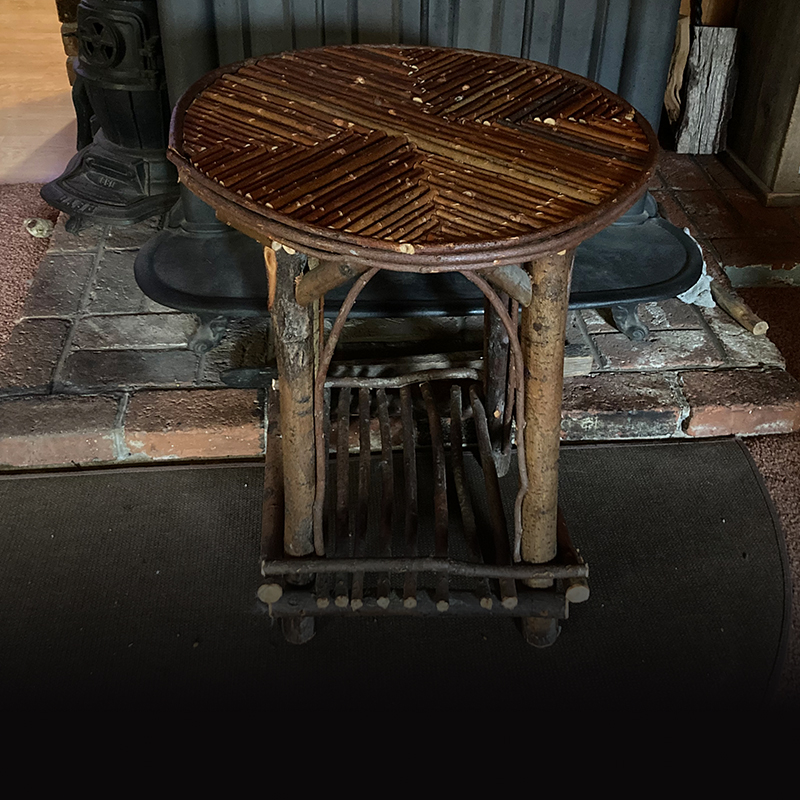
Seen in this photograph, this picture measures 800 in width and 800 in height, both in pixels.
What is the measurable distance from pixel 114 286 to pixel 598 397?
4.89ft

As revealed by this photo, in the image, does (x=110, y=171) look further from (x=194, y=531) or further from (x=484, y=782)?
(x=484, y=782)

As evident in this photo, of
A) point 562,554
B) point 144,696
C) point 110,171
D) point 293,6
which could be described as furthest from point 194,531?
point 110,171

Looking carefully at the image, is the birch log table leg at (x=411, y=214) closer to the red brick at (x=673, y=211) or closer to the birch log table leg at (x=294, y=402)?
the birch log table leg at (x=294, y=402)

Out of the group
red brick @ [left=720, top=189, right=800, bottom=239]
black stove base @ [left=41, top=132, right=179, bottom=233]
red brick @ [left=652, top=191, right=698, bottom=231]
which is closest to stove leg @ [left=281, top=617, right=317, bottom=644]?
black stove base @ [left=41, top=132, right=179, bottom=233]

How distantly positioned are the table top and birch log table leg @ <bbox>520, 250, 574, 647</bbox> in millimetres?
149

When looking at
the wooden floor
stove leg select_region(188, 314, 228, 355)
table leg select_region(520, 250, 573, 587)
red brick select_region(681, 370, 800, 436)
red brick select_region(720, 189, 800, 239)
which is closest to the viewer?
table leg select_region(520, 250, 573, 587)

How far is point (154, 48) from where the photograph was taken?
2934 mm

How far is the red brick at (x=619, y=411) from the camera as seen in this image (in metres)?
2.39

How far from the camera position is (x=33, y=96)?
4738mm

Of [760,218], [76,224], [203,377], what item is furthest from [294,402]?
[760,218]

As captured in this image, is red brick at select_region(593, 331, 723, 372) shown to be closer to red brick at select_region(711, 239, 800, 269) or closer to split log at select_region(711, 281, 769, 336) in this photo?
split log at select_region(711, 281, 769, 336)

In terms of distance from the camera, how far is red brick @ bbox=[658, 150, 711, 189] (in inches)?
139

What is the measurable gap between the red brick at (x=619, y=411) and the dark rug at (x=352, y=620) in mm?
115

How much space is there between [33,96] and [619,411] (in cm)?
375
